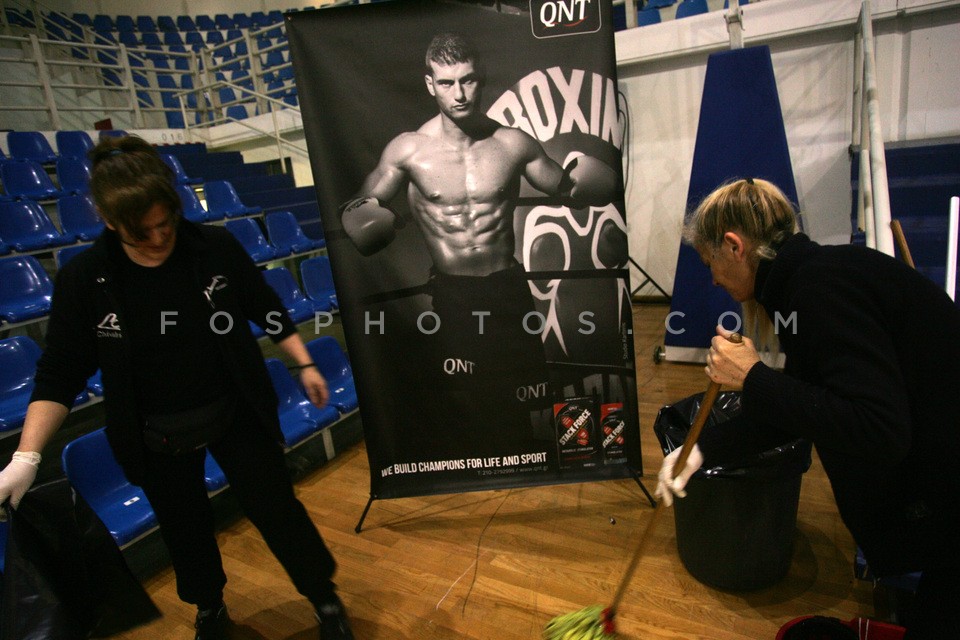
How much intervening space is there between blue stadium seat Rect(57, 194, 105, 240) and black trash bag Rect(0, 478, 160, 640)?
3287 millimetres

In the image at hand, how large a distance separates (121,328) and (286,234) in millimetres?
3795

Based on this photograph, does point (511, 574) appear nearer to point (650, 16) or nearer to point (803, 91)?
point (803, 91)

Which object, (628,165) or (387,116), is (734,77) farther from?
(387,116)

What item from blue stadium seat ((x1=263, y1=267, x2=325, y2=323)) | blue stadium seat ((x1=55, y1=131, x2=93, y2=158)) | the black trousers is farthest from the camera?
blue stadium seat ((x1=55, y1=131, x2=93, y2=158))

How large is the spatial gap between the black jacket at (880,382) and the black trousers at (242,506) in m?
1.26

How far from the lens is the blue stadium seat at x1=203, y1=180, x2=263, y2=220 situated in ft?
17.3

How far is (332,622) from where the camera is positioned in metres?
1.75

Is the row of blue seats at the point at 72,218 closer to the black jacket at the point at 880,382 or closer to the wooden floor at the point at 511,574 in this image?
Result: the wooden floor at the point at 511,574

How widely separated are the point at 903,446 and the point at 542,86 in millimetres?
1575

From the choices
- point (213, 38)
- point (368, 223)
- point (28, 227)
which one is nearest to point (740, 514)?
point (368, 223)

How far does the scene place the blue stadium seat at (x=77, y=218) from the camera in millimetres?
4125

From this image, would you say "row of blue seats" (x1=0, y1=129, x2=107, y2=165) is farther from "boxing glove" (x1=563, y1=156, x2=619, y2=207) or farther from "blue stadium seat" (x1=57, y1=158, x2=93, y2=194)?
"boxing glove" (x1=563, y1=156, x2=619, y2=207)

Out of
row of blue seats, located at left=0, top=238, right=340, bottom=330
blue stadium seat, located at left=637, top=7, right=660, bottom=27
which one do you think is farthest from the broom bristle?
blue stadium seat, located at left=637, top=7, right=660, bottom=27

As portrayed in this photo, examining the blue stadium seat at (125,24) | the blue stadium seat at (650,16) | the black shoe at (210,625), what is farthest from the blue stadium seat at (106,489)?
the blue stadium seat at (125,24)
